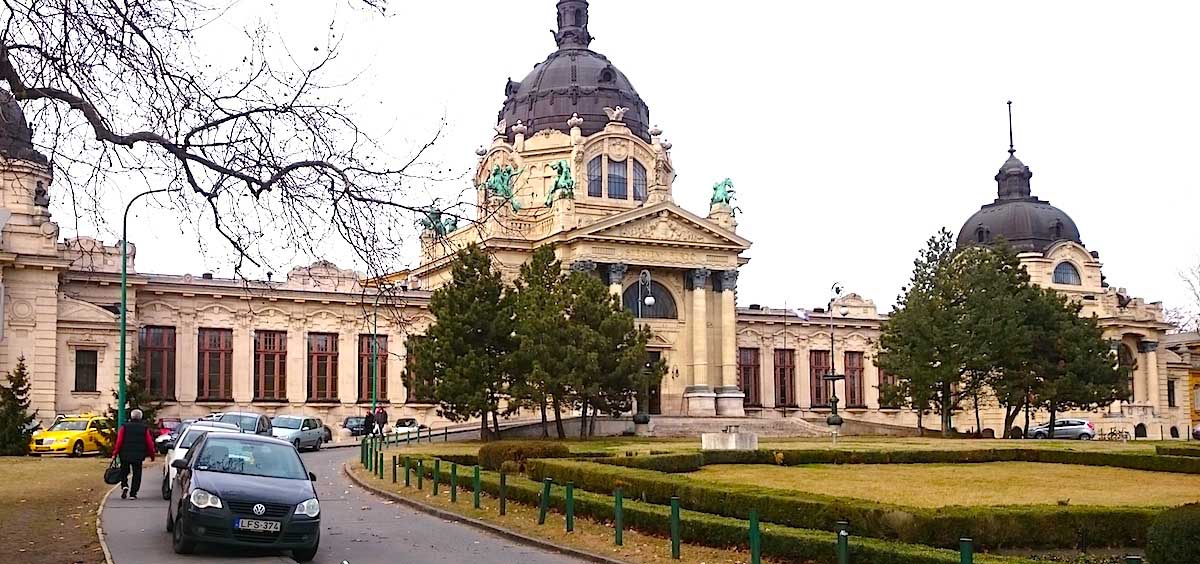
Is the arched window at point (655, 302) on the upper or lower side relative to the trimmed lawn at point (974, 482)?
upper

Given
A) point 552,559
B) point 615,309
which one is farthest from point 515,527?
point 615,309

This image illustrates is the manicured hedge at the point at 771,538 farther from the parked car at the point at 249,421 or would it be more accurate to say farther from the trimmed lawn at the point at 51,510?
the parked car at the point at 249,421

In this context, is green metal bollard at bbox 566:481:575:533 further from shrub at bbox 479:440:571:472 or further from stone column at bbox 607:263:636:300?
stone column at bbox 607:263:636:300

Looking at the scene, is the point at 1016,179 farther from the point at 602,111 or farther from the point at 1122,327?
the point at 602,111

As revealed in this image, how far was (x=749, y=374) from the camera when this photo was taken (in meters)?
89.9

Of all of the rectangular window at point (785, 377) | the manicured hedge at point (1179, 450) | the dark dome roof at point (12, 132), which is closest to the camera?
the dark dome roof at point (12, 132)

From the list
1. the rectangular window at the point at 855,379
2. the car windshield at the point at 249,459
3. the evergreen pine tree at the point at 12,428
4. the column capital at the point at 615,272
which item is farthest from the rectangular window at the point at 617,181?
the car windshield at the point at 249,459

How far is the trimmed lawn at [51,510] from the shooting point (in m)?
19.6

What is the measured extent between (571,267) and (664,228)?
6.57 meters

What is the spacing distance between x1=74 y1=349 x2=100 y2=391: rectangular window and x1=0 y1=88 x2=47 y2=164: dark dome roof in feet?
162

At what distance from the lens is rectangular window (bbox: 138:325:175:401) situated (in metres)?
70.9

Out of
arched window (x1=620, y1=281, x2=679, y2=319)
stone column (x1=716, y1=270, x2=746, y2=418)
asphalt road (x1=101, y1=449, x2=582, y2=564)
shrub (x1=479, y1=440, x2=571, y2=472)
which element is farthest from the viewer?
stone column (x1=716, y1=270, x2=746, y2=418)

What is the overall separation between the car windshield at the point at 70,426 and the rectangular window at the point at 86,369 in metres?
15.4

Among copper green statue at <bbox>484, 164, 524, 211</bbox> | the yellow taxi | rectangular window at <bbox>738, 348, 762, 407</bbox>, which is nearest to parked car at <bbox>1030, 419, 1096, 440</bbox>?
rectangular window at <bbox>738, 348, 762, 407</bbox>
